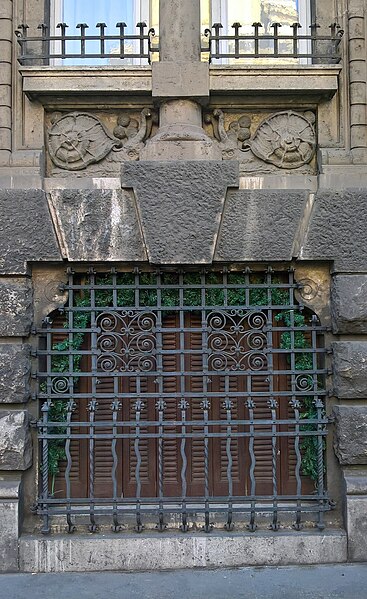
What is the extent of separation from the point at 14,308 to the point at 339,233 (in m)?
2.50

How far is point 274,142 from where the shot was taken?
503cm

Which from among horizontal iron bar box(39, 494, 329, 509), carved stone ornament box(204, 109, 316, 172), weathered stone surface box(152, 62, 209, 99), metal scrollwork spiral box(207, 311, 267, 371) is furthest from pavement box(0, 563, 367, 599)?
weathered stone surface box(152, 62, 209, 99)

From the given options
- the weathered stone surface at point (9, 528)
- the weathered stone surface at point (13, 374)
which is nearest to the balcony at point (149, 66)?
the weathered stone surface at point (13, 374)

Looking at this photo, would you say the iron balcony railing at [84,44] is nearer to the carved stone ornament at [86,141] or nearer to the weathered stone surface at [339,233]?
the carved stone ornament at [86,141]

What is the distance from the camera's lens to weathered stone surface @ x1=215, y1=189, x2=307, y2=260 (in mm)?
4789

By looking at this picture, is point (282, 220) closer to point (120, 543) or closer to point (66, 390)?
point (66, 390)

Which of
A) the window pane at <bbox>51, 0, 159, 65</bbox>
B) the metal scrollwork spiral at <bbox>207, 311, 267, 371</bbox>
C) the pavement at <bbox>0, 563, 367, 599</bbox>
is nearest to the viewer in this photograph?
the pavement at <bbox>0, 563, 367, 599</bbox>

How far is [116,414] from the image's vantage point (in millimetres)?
4844

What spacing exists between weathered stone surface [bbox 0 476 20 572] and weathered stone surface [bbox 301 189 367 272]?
2.78 metres

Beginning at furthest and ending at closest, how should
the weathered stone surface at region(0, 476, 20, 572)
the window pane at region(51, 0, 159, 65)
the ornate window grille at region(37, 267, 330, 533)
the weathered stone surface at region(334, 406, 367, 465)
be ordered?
the window pane at region(51, 0, 159, 65) < the ornate window grille at region(37, 267, 330, 533) < the weathered stone surface at region(334, 406, 367, 465) < the weathered stone surface at region(0, 476, 20, 572)

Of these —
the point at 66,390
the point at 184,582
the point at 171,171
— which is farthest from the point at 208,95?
the point at 184,582

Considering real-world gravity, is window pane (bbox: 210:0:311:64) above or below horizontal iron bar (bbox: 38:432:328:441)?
above

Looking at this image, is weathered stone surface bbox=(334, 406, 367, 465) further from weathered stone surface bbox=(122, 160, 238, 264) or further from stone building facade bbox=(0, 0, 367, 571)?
weathered stone surface bbox=(122, 160, 238, 264)

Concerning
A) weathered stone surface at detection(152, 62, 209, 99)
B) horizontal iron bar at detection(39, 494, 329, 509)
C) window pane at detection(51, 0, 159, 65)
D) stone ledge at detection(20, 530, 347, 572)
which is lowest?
stone ledge at detection(20, 530, 347, 572)
